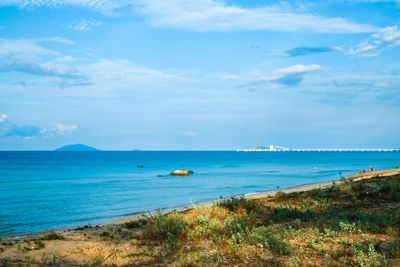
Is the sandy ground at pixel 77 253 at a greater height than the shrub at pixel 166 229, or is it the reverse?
the shrub at pixel 166 229

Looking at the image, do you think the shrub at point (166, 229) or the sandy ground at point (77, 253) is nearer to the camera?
the sandy ground at point (77, 253)

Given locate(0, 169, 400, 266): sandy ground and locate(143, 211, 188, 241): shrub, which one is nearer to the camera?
locate(0, 169, 400, 266): sandy ground

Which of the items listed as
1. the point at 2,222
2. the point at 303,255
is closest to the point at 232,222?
the point at 303,255

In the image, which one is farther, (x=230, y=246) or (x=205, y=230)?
(x=205, y=230)

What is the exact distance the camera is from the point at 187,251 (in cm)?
839

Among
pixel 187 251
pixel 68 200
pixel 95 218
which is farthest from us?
pixel 68 200

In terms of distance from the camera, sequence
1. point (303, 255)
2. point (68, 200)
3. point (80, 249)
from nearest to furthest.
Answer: point (303, 255), point (80, 249), point (68, 200)

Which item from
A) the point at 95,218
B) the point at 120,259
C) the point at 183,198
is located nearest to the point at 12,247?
the point at 120,259

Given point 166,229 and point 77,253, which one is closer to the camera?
point 77,253

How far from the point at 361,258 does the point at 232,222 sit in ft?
13.4

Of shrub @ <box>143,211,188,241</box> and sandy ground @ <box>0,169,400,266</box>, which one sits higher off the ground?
shrub @ <box>143,211,188,241</box>

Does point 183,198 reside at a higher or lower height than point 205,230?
lower

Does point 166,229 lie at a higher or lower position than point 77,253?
higher

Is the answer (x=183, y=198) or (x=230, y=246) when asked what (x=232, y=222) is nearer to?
(x=230, y=246)
